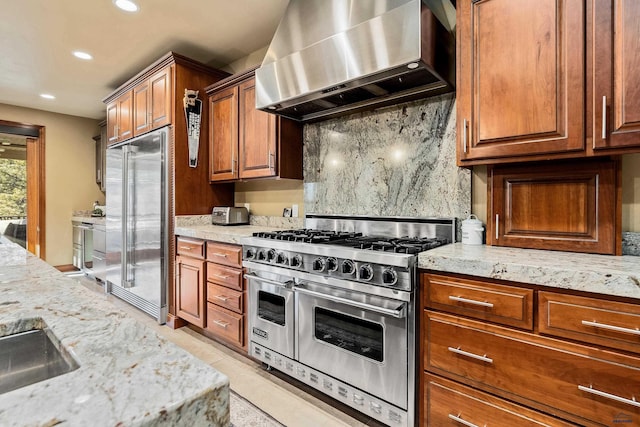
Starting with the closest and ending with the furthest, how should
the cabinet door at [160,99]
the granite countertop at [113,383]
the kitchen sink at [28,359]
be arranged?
1. the granite countertop at [113,383]
2. the kitchen sink at [28,359]
3. the cabinet door at [160,99]

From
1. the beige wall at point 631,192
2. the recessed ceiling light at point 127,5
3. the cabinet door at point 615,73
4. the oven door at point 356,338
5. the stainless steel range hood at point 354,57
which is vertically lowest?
the oven door at point 356,338

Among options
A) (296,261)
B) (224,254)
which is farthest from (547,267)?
(224,254)

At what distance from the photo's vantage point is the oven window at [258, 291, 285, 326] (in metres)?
2.19

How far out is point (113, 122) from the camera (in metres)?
4.26

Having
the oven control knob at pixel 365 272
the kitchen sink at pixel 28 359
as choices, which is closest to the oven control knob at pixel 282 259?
the oven control knob at pixel 365 272

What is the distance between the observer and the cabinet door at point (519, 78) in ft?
4.70

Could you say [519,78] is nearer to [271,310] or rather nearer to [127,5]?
[271,310]

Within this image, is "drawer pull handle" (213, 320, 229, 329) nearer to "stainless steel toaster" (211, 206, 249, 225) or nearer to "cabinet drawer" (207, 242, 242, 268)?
"cabinet drawer" (207, 242, 242, 268)

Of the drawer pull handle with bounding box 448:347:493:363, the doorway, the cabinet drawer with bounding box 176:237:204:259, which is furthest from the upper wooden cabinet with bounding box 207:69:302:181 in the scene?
the doorway

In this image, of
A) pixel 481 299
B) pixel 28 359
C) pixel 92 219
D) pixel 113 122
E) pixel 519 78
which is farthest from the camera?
pixel 92 219

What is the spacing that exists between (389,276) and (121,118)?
12.9ft

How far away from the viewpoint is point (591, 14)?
1376mm

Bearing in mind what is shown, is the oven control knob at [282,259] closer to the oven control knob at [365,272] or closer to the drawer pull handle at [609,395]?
the oven control knob at [365,272]

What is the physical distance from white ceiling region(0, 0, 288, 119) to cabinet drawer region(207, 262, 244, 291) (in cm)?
Answer: 204
